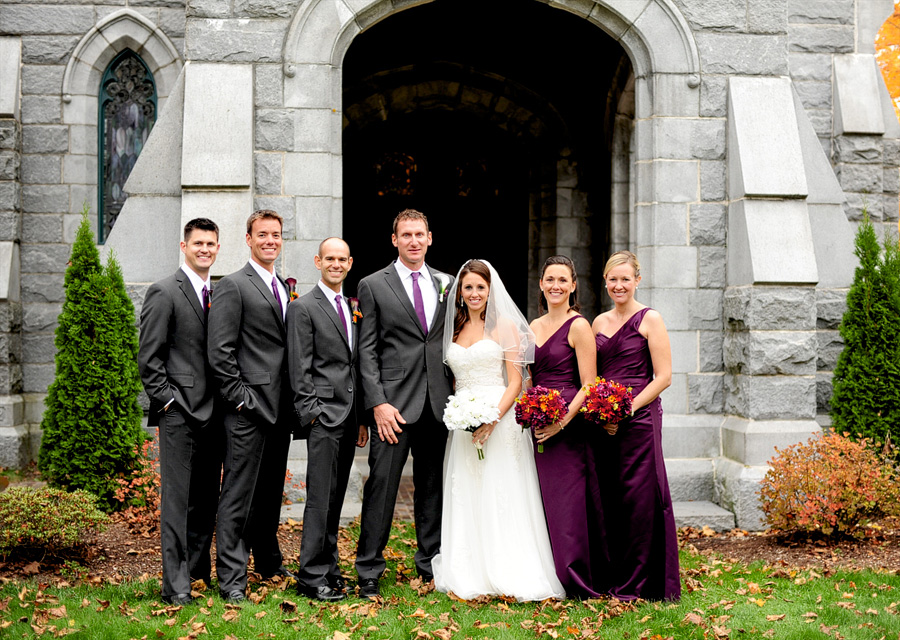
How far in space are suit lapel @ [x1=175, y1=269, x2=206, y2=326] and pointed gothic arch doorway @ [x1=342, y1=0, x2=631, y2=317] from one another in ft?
19.8

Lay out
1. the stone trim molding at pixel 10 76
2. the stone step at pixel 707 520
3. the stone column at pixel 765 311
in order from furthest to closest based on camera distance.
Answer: the stone trim molding at pixel 10 76 → the stone column at pixel 765 311 → the stone step at pixel 707 520

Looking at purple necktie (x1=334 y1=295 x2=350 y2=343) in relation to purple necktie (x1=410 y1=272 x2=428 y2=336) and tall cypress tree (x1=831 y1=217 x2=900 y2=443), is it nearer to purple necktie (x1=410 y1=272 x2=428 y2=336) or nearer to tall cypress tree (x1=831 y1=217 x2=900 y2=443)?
purple necktie (x1=410 y1=272 x2=428 y2=336)

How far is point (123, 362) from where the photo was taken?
6988 millimetres

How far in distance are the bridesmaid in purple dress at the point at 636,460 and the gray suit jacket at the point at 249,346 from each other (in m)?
1.93

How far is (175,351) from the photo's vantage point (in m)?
4.66

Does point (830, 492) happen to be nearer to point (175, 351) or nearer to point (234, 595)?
point (234, 595)

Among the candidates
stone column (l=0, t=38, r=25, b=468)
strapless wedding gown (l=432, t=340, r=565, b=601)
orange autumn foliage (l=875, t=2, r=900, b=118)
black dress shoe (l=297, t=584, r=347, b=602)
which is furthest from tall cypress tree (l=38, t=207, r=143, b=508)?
orange autumn foliage (l=875, t=2, r=900, b=118)

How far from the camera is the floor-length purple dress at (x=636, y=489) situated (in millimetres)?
4840

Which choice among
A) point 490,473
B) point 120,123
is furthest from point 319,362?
point 120,123

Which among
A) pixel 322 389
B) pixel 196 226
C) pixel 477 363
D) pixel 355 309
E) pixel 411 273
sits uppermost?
pixel 196 226

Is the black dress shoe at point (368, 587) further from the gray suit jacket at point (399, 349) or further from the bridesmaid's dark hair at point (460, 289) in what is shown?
the bridesmaid's dark hair at point (460, 289)

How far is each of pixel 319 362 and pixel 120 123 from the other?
6.00 m

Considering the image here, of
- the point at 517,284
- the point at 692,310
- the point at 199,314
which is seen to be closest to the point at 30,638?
the point at 199,314

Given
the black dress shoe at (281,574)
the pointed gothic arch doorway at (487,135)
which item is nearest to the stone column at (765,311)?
the pointed gothic arch doorway at (487,135)
